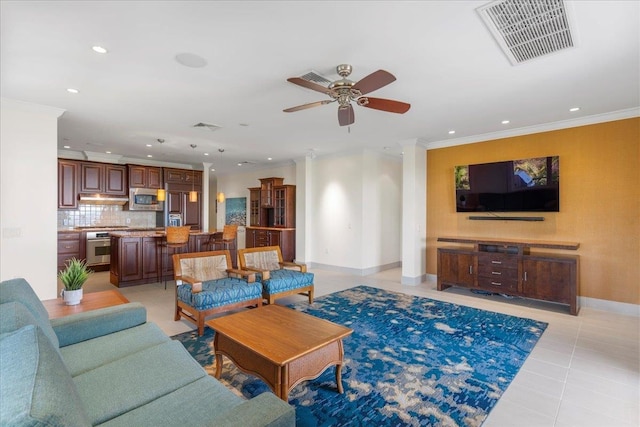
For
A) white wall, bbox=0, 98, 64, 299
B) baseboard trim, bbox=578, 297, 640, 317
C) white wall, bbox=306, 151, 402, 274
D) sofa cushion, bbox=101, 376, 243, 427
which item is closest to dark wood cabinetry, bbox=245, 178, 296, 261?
white wall, bbox=306, 151, 402, 274

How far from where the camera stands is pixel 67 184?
6891 millimetres

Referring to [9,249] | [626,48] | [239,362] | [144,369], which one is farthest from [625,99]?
[9,249]

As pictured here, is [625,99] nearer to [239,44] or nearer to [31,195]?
[239,44]

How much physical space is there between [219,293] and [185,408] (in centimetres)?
222

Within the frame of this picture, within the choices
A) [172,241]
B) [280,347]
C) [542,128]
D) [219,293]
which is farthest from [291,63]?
[542,128]

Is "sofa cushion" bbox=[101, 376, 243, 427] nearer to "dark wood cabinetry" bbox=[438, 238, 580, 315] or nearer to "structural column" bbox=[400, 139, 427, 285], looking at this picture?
"dark wood cabinetry" bbox=[438, 238, 580, 315]

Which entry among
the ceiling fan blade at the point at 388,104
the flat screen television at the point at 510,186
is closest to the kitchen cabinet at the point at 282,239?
the flat screen television at the point at 510,186

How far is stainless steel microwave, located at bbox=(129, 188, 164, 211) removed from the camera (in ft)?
25.3

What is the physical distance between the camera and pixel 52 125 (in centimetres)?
416

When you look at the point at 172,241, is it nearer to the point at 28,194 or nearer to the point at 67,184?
the point at 28,194

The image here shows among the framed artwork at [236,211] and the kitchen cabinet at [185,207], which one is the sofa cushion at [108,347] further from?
the framed artwork at [236,211]

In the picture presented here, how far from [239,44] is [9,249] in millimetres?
3875

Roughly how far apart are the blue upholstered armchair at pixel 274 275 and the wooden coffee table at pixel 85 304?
1686 millimetres

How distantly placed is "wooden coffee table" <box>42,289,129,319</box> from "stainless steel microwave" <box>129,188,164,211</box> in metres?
5.27
